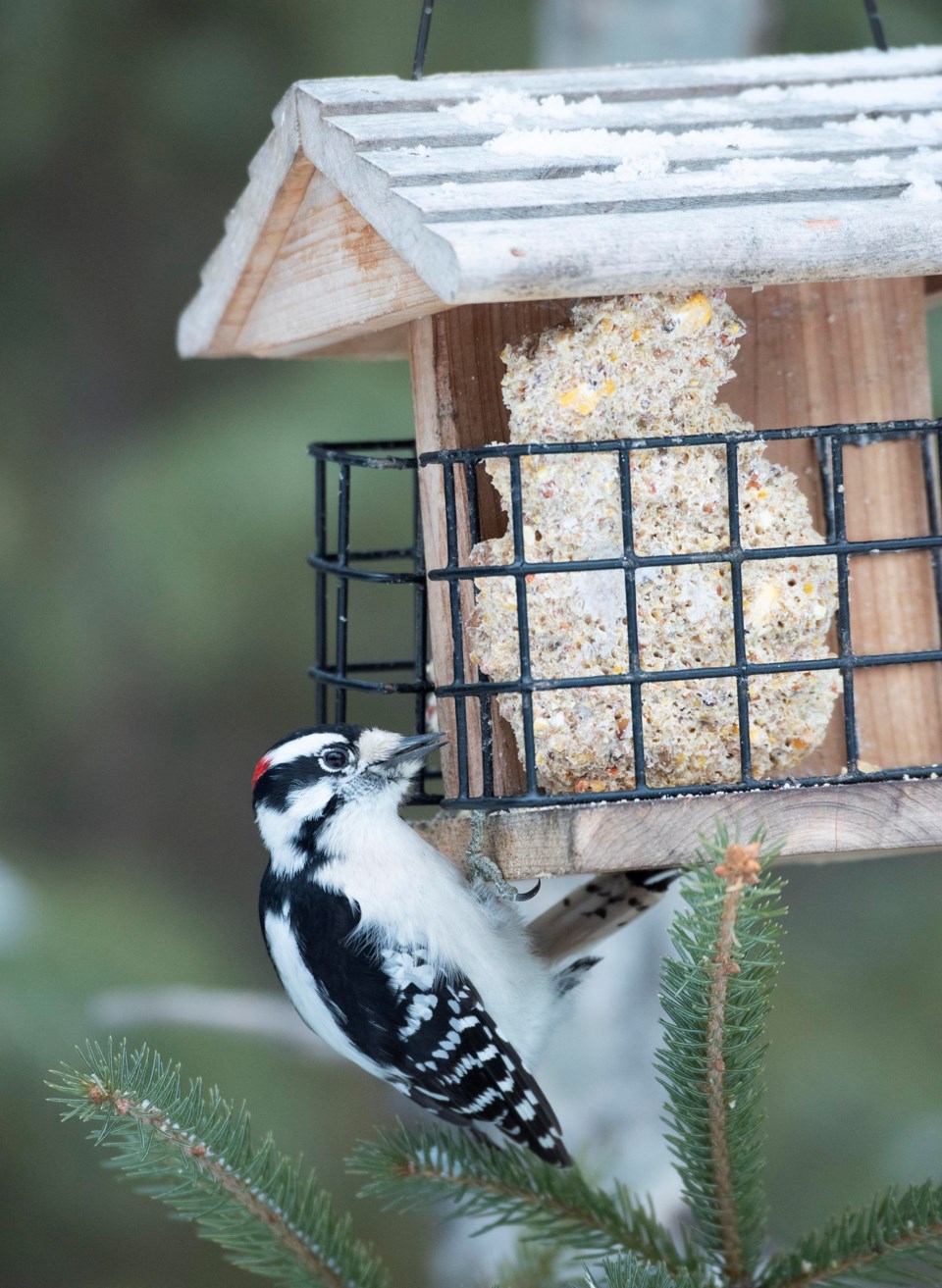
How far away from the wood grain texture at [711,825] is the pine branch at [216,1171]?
21.3 inches

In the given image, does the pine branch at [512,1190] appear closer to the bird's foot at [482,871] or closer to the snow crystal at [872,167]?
the bird's foot at [482,871]

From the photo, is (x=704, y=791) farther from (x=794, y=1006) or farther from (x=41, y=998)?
(x=794, y=1006)

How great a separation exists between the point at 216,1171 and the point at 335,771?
752 mm

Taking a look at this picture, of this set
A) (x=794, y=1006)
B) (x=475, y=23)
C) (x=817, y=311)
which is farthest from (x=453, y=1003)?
(x=475, y=23)

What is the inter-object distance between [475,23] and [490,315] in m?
2.99

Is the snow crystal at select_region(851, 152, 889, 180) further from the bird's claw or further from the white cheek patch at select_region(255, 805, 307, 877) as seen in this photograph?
the white cheek patch at select_region(255, 805, 307, 877)

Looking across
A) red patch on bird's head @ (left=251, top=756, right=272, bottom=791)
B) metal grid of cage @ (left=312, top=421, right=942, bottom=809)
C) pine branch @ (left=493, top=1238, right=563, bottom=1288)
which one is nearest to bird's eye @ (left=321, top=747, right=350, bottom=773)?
red patch on bird's head @ (left=251, top=756, right=272, bottom=791)

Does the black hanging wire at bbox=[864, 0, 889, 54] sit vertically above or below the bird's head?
above

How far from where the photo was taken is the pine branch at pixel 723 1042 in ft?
5.46

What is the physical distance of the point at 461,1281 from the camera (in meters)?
3.53

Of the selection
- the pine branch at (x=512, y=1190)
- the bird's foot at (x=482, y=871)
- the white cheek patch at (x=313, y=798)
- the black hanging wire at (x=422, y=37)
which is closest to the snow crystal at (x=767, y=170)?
the black hanging wire at (x=422, y=37)

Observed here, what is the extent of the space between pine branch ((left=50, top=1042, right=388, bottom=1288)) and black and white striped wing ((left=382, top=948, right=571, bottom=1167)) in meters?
0.36

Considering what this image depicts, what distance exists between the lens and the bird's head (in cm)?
247

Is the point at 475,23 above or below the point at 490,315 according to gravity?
above
